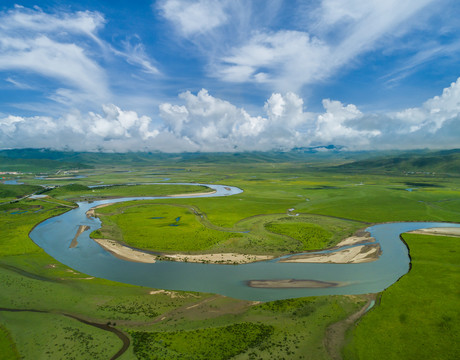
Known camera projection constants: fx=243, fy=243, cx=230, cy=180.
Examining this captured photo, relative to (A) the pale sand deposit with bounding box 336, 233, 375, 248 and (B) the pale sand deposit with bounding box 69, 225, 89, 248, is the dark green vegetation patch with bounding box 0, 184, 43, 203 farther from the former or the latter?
(A) the pale sand deposit with bounding box 336, 233, 375, 248

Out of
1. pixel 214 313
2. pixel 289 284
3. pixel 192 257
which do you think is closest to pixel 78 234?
pixel 192 257

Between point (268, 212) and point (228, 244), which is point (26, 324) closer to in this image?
point (228, 244)

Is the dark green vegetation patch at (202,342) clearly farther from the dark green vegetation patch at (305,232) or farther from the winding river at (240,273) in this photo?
the dark green vegetation patch at (305,232)

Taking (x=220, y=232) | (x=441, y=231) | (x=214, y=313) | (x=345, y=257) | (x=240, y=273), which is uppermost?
(x=441, y=231)

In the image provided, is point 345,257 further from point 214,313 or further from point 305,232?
point 214,313

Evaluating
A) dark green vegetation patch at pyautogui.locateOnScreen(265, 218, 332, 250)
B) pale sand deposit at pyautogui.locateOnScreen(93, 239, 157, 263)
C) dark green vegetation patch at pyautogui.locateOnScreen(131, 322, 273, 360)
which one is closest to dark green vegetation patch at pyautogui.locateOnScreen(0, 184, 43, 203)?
pale sand deposit at pyautogui.locateOnScreen(93, 239, 157, 263)

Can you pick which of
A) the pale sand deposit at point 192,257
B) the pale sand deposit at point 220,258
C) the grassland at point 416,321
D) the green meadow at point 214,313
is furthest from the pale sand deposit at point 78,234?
the grassland at point 416,321
